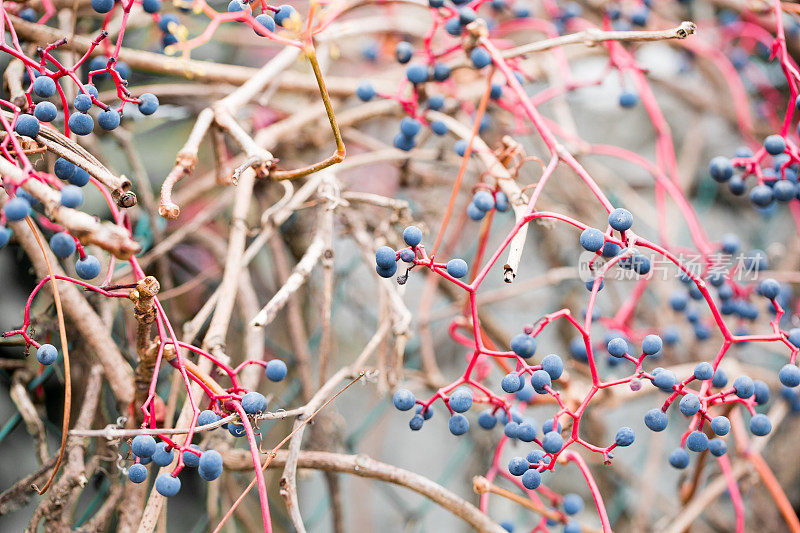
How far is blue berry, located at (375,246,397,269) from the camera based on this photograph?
757 mm

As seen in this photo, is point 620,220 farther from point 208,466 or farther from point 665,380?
point 208,466

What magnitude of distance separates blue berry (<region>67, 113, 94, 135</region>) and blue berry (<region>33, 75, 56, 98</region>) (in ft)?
0.11

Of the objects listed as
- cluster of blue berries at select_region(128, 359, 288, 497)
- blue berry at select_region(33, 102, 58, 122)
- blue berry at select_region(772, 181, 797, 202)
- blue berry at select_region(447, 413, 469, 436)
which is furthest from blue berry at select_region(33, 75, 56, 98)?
blue berry at select_region(772, 181, 797, 202)

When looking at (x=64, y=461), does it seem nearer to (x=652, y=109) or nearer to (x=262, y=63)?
(x=652, y=109)

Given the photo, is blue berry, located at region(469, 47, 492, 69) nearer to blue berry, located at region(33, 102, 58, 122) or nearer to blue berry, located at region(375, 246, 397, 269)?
blue berry, located at region(375, 246, 397, 269)

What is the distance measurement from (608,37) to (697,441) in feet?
1.71

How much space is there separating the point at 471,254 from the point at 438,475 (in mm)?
578

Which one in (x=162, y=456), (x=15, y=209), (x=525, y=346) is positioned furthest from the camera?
(x=525, y=346)

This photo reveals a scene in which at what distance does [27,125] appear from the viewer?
69 centimetres

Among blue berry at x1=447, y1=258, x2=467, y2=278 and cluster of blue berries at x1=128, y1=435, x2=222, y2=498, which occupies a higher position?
blue berry at x1=447, y1=258, x2=467, y2=278

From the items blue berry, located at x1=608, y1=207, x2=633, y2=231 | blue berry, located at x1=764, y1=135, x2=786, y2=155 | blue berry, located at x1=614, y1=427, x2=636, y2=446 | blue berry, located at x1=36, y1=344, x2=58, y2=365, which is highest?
blue berry, located at x1=608, y1=207, x2=633, y2=231

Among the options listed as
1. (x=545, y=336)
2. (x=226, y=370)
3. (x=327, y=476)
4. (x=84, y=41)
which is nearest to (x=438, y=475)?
(x=545, y=336)

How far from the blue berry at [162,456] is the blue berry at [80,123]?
334mm

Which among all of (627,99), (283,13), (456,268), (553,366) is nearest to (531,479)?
(553,366)
